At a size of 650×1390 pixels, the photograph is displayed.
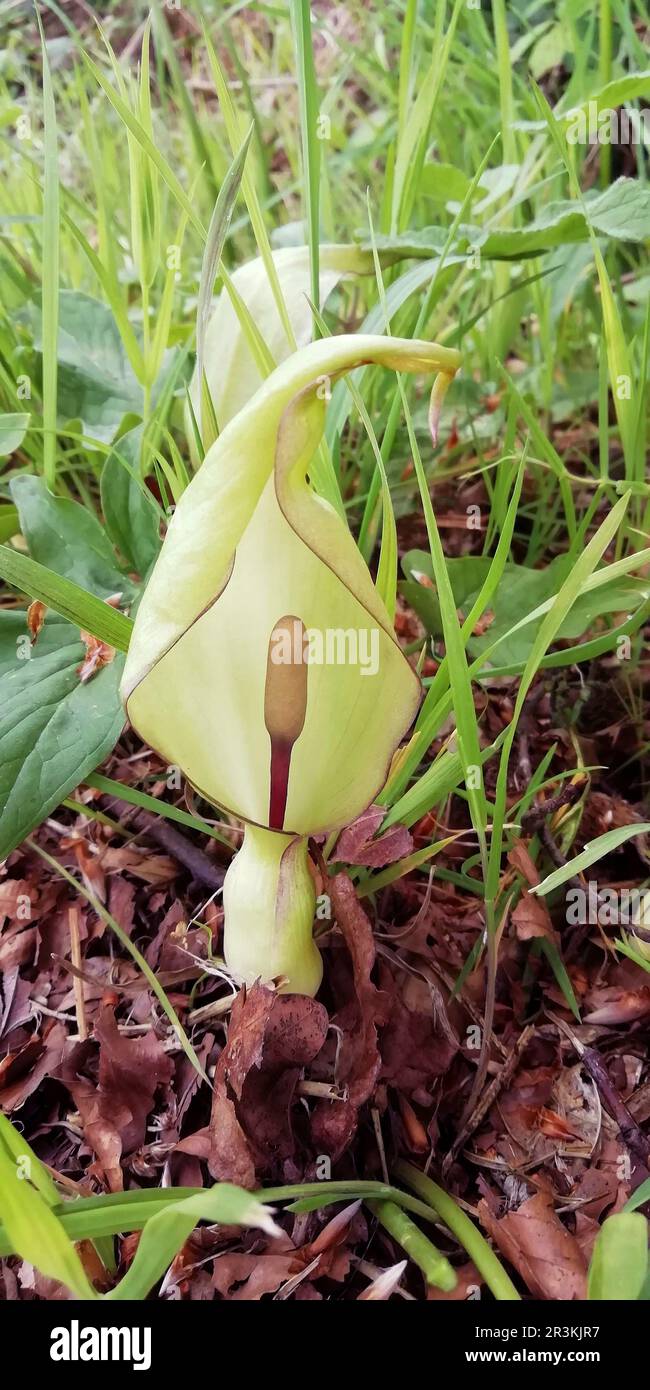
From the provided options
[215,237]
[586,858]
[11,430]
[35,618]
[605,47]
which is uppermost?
[605,47]

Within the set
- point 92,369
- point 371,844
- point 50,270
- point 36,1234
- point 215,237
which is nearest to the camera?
point 36,1234

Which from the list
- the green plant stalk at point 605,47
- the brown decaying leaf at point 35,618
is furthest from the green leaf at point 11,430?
the green plant stalk at point 605,47

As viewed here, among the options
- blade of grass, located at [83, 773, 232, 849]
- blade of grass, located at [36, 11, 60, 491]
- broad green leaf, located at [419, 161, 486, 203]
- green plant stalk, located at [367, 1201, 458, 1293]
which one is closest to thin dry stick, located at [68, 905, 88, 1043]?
blade of grass, located at [83, 773, 232, 849]

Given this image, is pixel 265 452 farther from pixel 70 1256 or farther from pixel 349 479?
pixel 349 479

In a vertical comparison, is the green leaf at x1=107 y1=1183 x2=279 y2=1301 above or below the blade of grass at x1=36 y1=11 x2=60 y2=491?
below

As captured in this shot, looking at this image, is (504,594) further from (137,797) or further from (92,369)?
(92,369)

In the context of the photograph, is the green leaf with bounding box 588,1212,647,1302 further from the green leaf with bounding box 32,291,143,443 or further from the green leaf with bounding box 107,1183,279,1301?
the green leaf with bounding box 32,291,143,443

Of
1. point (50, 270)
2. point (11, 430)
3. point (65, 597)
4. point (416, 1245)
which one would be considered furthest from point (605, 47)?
point (416, 1245)
